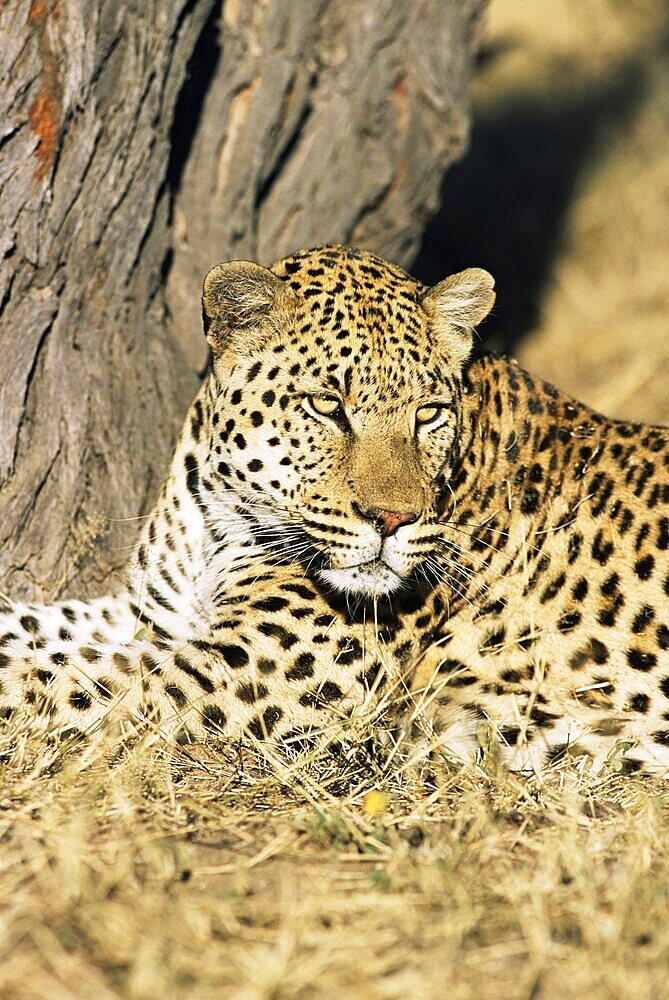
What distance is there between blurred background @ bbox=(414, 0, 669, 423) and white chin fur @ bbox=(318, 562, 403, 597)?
5.56m

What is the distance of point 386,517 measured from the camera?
527 cm

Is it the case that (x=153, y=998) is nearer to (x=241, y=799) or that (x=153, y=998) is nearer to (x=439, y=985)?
(x=439, y=985)

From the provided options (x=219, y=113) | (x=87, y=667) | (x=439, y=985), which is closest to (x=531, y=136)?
(x=219, y=113)

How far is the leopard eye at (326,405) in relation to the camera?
5523 millimetres

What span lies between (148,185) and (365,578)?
2.84 meters

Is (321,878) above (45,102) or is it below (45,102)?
below

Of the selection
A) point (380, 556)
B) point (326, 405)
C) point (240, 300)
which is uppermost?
point (240, 300)

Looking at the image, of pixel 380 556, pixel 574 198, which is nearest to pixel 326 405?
pixel 380 556

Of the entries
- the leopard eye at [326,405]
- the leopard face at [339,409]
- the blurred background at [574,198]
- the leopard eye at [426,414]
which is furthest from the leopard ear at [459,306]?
the blurred background at [574,198]

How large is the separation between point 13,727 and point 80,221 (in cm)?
272

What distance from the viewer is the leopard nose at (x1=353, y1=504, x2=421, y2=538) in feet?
17.3

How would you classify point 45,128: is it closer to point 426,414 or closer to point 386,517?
point 426,414

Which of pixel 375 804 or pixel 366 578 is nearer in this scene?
pixel 375 804

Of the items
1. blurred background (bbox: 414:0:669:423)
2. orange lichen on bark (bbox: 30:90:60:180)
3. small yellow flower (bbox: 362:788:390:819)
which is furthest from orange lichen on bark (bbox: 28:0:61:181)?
blurred background (bbox: 414:0:669:423)
